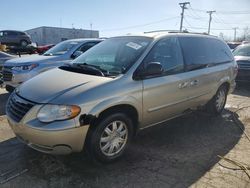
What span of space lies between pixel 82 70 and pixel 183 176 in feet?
6.61

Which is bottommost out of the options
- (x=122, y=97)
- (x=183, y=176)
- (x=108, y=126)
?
(x=183, y=176)

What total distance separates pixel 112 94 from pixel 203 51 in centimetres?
263

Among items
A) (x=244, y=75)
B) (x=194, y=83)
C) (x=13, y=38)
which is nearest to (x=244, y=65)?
(x=244, y=75)

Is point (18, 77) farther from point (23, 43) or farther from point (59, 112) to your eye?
point (23, 43)

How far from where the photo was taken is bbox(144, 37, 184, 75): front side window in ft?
14.3

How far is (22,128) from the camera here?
345cm

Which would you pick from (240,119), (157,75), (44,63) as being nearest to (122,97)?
(157,75)

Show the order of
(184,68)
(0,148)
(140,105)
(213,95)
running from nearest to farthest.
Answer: (140,105), (0,148), (184,68), (213,95)

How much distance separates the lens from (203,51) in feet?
18.0

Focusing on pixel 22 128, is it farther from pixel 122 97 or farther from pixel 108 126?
pixel 122 97

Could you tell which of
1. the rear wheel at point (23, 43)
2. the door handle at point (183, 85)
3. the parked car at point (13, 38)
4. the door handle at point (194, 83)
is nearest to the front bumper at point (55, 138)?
the door handle at point (183, 85)

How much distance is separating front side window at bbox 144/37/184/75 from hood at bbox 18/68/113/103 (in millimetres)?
921

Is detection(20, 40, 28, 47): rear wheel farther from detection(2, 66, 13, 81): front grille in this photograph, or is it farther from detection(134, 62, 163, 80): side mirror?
detection(134, 62, 163, 80): side mirror

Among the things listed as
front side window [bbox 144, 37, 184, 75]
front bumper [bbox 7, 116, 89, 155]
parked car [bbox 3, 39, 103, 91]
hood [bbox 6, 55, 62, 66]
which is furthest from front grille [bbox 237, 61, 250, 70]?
front bumper [bbox 7, 116, 89, 155]
